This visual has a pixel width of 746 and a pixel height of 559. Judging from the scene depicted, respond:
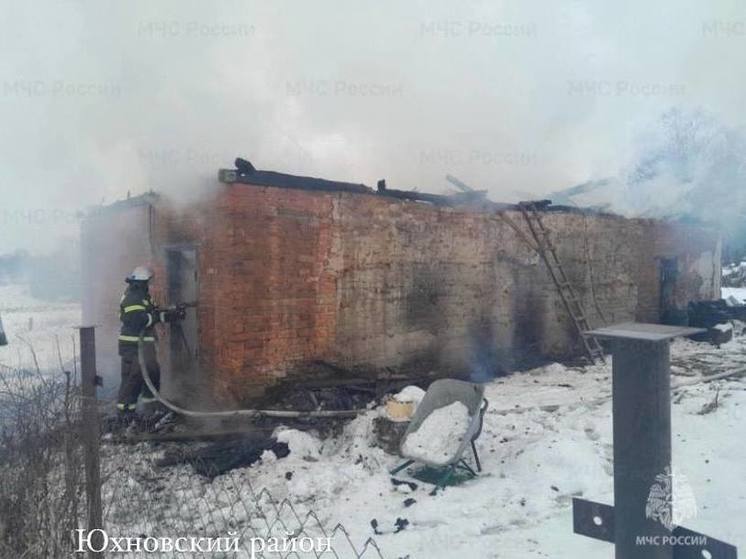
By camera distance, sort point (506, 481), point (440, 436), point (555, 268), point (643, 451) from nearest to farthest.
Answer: point (643, 451), point (506, 481), point (440, 436), point (555, 268)

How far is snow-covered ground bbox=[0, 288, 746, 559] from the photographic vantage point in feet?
12.8

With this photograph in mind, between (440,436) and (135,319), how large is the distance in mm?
4385

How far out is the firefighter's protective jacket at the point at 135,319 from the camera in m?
7.12

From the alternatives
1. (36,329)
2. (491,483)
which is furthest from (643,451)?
(36,329)

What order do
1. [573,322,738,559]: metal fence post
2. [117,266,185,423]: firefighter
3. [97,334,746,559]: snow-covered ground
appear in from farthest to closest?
[117,266,185,423]: firefighter
[97,334,746,559]: snow-covered ground
[573,322,738,559]: metal fence post

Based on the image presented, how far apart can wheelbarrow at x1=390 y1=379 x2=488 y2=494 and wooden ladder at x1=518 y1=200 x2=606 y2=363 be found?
204 inches

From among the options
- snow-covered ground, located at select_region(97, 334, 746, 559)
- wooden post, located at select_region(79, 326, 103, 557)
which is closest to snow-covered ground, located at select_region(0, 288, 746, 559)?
snow-covered ground, located at select_region(97, 334, 746, 559)

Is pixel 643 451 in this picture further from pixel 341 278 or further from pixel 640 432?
pixel 341 278

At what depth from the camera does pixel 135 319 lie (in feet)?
23.3

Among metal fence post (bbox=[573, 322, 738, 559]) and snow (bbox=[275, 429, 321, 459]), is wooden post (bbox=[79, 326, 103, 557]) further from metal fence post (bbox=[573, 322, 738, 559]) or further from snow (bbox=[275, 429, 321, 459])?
snow (bbox=[275, 429, 321, 459])

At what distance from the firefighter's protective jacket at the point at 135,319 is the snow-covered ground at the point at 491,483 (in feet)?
5.54

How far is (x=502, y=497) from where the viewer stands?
15.1ft

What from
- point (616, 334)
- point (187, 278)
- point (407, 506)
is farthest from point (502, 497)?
point (187, 278)

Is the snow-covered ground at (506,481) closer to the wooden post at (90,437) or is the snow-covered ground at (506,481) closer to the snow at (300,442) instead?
the snow at (300,442)
